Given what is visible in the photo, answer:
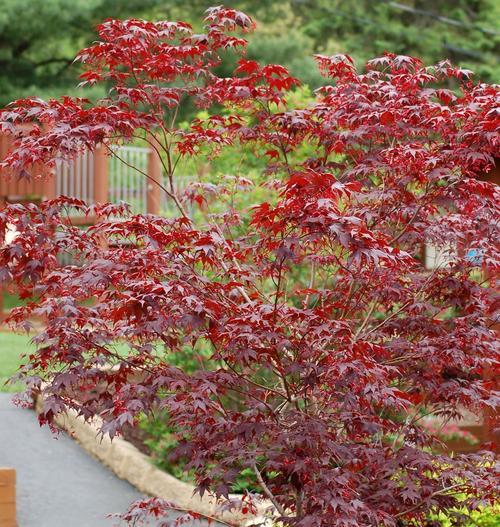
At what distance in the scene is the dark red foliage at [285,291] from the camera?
4.19 meters

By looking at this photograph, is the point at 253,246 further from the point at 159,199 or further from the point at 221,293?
the point at 159,199

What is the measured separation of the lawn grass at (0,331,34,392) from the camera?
1043cm

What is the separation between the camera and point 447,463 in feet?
16.5

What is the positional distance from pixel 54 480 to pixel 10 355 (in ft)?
11.1

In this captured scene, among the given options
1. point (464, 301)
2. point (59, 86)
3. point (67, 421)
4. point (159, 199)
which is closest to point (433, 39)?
point (59, 86)

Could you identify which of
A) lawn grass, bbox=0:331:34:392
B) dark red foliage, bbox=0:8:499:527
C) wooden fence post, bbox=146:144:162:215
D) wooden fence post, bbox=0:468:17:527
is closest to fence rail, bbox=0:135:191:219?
wooden fence post, bbox=146:144:162:215

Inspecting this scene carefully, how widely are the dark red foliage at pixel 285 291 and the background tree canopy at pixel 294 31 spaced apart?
43.7 ft

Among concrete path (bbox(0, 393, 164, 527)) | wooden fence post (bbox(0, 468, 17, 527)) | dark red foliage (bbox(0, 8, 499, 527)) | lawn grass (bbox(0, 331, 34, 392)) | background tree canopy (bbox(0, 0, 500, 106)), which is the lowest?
concrete path (bbox(0, 393, 164, 527))

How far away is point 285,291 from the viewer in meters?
4.84

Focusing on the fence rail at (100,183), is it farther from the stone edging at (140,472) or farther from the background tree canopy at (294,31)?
the stone edging at (140,472)

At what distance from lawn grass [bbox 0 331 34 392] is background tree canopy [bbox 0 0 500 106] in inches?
264

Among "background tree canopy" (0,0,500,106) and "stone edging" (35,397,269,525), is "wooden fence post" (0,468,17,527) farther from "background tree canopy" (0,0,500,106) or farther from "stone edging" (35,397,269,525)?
"background tree canopy" (0,0,500,106)

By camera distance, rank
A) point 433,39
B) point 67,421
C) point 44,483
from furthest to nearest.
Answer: point 433,39, point 67,421, point 44,483

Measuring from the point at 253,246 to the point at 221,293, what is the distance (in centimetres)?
55
